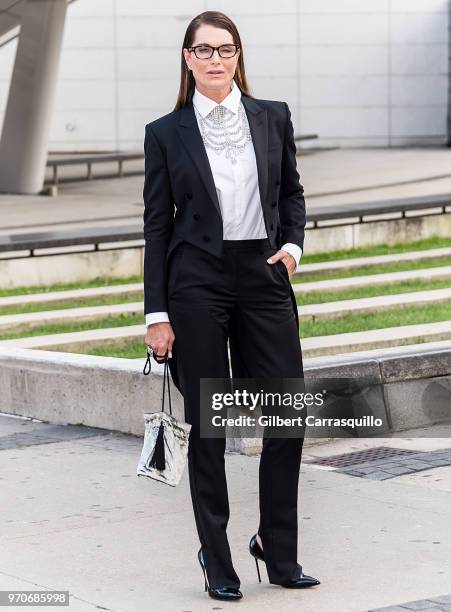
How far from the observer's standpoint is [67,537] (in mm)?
5602

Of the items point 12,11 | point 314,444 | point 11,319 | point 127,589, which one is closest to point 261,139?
point 127,589

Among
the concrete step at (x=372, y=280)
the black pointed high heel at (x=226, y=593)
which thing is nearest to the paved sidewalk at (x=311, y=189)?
the concrete step at (x=372, y=280)

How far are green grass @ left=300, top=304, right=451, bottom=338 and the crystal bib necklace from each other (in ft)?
17.1

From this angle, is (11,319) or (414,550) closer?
(414,550)

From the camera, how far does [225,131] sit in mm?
4762

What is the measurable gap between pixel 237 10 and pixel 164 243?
31.5m

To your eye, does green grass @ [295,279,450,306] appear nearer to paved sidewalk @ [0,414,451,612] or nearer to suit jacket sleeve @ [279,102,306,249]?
paved sidewalk @ [0,414,451,612]

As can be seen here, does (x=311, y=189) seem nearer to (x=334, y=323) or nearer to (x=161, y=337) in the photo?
(x=334, y=323)

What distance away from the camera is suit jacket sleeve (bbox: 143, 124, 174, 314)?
4738mm

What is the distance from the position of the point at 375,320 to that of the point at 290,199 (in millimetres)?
5875

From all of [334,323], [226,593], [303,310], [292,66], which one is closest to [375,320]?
[334,323]

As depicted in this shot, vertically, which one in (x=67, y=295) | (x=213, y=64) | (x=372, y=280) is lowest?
(x=67, y=295)

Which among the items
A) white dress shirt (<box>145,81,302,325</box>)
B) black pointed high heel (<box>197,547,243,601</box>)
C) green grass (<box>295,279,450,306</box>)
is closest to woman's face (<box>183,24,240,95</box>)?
white dress shirt (<box>145,81,302,325</box>)

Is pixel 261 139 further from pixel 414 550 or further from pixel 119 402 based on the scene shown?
pixel 119 402
